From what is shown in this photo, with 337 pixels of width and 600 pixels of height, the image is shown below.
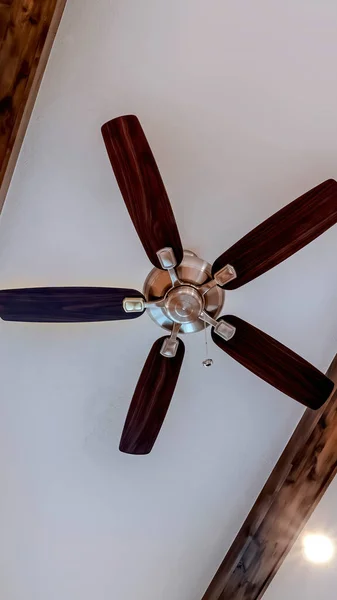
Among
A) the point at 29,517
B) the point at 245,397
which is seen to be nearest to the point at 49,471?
the point at 29,517

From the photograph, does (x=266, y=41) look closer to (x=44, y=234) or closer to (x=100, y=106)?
(x=100, y=106)

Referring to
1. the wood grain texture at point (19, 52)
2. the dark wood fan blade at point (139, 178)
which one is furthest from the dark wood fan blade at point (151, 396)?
the wood grain texture at point (19, 52)

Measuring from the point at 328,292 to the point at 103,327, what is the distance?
0.93m

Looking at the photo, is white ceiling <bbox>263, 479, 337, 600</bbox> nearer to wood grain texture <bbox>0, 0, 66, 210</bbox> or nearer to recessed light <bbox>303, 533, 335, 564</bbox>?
recessed light <bbox>303, 533, 335, 564</bbox>

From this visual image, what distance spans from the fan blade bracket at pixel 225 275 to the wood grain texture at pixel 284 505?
82 cm

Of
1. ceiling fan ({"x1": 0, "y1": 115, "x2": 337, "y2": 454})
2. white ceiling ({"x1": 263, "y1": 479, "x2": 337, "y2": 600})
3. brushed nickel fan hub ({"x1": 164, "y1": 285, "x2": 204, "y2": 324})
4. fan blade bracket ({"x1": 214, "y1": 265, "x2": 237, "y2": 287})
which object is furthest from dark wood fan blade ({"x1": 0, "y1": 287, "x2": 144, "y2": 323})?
white ceiling ({"x1": 263, "y1": 479, "x2": 337, "y2": 600})

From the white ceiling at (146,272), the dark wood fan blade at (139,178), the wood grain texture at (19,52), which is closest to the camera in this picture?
the dark wood fan blade at (139,178)

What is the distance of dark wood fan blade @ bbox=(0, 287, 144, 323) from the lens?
4.77ft

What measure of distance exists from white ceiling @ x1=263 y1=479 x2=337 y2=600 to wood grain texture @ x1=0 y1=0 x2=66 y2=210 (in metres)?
1.91

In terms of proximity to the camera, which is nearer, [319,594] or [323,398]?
[323,398]

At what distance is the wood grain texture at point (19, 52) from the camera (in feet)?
5.16

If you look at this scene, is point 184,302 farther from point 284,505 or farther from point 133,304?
point 284,505

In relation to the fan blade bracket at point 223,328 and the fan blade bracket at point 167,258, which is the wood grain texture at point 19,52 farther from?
the fan blade bracket at point 223,328

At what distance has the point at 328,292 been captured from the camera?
2.10 m
